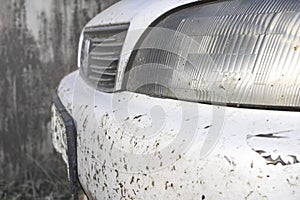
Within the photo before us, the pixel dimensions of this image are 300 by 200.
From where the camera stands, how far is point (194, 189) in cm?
111

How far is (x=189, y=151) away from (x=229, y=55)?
0.84 feet

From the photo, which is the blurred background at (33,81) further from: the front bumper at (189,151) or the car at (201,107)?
the front bumper at (189,151)

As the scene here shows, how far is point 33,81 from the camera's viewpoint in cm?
369

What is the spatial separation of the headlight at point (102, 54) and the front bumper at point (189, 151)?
6.1 inches

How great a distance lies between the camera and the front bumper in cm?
102

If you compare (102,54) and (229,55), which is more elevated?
(229,55)

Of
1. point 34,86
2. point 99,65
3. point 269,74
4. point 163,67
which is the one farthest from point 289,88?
point 34,86

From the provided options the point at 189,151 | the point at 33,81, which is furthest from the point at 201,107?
the point at 33,81

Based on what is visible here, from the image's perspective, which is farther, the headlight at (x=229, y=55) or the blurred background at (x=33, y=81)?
the blurred background at (x=33, y=81)

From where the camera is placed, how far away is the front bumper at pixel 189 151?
3.35 ft

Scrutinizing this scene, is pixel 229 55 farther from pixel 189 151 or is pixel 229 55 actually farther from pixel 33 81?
pixel 33 81

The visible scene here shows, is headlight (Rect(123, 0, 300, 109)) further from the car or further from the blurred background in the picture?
the blurred background

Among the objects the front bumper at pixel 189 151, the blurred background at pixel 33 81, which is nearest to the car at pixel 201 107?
the front bumper at pixel 189 151

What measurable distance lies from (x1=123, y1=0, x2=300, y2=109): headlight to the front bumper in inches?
1.6
